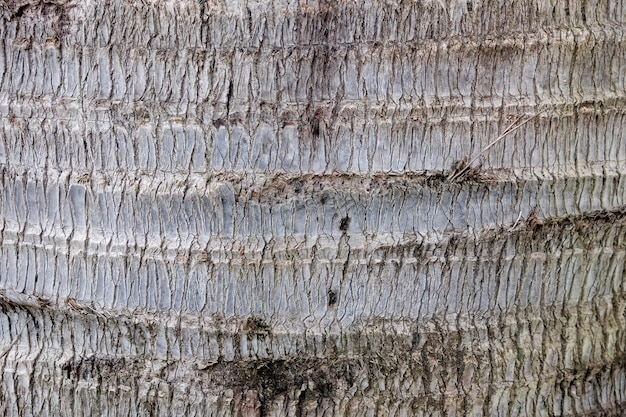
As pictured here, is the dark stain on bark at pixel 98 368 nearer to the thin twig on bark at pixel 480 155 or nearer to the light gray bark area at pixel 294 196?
the light gray bark area at pixel 294 196

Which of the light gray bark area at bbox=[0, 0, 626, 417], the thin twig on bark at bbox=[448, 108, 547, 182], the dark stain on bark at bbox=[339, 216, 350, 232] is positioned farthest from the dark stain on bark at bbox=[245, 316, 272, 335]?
the thin twig on bark at bbox=[448, 108, 547, 182]

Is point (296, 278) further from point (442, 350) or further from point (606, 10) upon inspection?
point (606, 10)

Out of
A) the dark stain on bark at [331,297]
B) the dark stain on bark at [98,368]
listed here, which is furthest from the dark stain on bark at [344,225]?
the dark stain on bark at [98,368]

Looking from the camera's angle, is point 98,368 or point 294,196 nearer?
point 294,196

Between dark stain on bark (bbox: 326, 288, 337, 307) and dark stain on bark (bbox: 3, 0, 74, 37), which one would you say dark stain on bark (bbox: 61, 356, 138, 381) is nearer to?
dark stain on bark (bbox: 326, 288, 337, 307)

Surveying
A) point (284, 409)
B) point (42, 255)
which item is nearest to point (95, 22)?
point (42, 255)

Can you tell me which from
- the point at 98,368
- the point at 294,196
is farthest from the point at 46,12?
the point at 98,368

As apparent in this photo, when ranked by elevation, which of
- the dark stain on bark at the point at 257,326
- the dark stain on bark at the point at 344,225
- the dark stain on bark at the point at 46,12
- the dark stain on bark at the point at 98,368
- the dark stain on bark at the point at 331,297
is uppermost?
the dark stain on bark at the point at 46,12

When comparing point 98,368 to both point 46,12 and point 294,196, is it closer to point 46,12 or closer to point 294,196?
point 294,196

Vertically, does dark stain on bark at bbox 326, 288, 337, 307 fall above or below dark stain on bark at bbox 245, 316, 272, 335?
above

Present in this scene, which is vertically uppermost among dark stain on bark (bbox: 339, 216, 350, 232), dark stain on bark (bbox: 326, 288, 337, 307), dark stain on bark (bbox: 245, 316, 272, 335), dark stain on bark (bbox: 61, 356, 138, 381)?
dark stain on bark (bbox: 339, 216, 350, 232)
